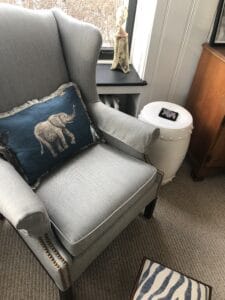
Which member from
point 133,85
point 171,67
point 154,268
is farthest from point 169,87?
point 154,268

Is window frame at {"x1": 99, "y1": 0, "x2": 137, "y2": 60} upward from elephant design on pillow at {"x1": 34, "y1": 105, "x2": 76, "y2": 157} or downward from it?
upward

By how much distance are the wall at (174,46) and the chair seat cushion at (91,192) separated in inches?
26.0

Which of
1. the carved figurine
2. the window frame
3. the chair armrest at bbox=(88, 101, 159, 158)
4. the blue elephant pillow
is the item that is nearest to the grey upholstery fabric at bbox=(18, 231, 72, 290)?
the blue elephant pillow

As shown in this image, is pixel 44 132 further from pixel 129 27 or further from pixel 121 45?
pixel 129 27

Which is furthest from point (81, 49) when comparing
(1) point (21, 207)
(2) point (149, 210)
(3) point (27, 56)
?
(2) point (149, 210)

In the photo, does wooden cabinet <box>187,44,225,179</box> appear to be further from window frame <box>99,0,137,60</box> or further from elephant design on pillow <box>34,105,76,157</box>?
elephant design on pillow <box>34,105,76,157</box>

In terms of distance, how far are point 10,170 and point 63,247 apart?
1.09ft

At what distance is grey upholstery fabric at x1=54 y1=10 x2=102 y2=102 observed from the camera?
45.5 inches

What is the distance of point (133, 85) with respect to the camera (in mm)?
1566

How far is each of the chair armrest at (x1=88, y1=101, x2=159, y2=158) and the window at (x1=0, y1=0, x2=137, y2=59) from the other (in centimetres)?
65

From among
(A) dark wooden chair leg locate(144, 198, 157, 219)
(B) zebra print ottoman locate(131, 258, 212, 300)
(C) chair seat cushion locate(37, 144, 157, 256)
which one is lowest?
(A) dark wooden chair leg locate(144, 198, 157, 219)

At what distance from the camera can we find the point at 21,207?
0.73m

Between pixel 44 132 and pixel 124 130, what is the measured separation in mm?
370

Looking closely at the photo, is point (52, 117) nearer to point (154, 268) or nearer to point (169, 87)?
point (154, 268)
